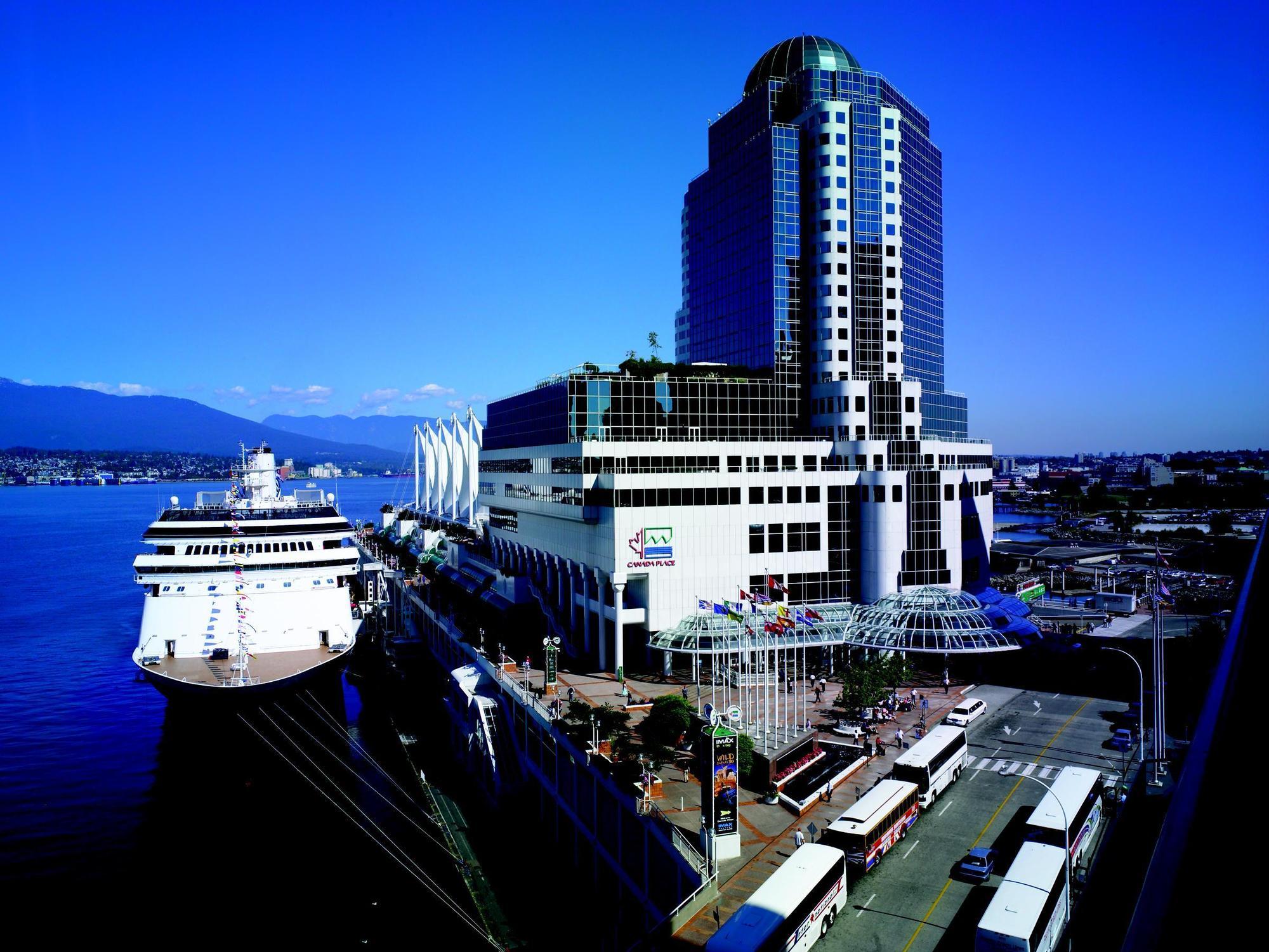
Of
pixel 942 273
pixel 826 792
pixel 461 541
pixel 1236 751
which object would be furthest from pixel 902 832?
pixel 461 541

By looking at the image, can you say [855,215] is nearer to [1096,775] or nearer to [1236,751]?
[1096,775]

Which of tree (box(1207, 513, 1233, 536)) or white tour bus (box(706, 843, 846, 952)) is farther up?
tree (box(1207, 513, 1233, 536))

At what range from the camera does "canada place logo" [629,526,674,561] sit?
68000mm

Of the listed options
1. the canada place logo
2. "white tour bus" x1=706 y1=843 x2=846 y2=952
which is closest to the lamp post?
"white tour bus" x1=706 y1=843 x2=846 y2=952

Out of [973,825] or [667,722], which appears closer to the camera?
[973,825]

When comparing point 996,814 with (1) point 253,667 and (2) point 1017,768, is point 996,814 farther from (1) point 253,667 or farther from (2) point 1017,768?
(1) point 253,667

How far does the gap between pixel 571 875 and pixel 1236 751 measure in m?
49.5

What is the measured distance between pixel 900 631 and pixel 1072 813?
30405mm

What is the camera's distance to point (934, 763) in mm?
44156

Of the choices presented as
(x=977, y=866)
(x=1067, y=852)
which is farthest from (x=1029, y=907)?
(x=977, y=866)

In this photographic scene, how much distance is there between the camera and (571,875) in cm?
5128

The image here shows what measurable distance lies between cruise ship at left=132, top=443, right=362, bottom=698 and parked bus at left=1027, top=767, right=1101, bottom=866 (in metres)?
50.5

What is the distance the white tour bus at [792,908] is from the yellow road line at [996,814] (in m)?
2.92

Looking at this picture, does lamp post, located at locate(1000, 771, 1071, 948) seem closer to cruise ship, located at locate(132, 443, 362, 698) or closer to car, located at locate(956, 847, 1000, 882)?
car, located at locate(956, 847, 1000, 882)
